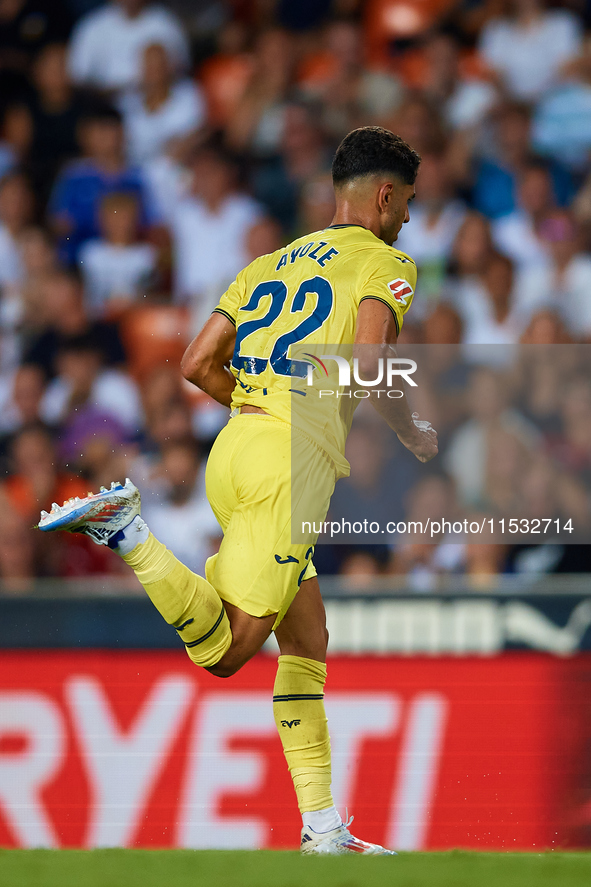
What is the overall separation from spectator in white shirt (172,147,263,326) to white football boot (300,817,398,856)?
4.46 m

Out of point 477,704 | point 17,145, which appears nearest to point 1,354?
point 17,145

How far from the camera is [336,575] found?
19.1 feet

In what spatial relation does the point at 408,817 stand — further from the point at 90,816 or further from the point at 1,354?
the point at 1,354

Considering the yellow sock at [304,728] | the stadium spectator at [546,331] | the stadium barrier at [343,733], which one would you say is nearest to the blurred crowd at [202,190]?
the stadium spectator at [546,331]

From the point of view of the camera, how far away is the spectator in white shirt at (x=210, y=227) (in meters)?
7.55

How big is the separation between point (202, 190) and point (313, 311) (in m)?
4.66

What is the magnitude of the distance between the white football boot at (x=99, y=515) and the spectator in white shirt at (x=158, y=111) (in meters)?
5.52

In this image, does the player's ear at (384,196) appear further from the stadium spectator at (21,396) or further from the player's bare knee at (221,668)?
the stadium spectator at (21,396)

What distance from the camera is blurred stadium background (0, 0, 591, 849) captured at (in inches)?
194

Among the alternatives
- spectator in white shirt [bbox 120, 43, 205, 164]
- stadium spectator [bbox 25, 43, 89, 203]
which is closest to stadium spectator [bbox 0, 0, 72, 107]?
stadium spectator [bbox 25, 43, 89, 203]

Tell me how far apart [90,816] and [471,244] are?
4.37 meters

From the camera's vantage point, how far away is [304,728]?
3.70 metres

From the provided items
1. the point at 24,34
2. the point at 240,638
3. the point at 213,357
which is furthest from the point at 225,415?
the point at 24,34

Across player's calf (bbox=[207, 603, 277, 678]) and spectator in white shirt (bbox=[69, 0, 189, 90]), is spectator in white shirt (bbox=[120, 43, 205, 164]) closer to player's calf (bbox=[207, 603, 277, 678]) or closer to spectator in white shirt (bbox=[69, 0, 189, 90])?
spectator in white shirt (bbox=[69, 0, 189, 90])
